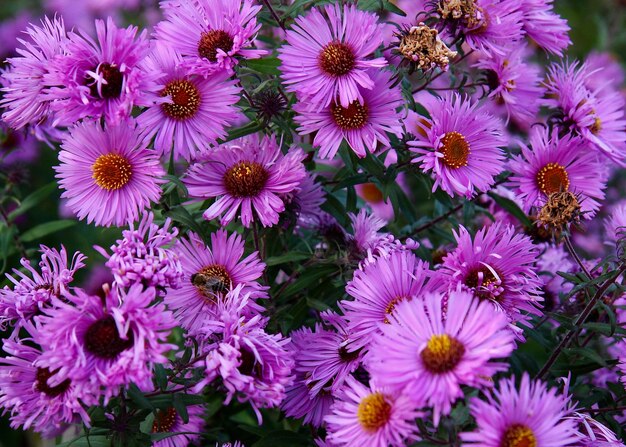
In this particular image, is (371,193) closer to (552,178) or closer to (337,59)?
(552,178)

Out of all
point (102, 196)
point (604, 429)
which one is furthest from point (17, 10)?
point (604, 429)

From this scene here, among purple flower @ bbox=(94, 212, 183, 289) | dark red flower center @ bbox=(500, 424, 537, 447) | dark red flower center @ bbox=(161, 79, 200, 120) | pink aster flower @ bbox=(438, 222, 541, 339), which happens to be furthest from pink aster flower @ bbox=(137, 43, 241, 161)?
dark red flower center @ bbox=(500, 424, 537, 447)

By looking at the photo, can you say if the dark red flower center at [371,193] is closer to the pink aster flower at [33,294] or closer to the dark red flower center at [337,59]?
the dark red flower center at [337,59]

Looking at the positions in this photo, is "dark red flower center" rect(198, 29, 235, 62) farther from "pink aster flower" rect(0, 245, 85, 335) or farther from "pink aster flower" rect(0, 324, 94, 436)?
"pink aster flower" rect(0, 324, 94, 436)

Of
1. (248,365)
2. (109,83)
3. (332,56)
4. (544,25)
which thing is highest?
(544,25)

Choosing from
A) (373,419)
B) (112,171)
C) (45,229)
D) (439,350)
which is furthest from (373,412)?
(45,229)
